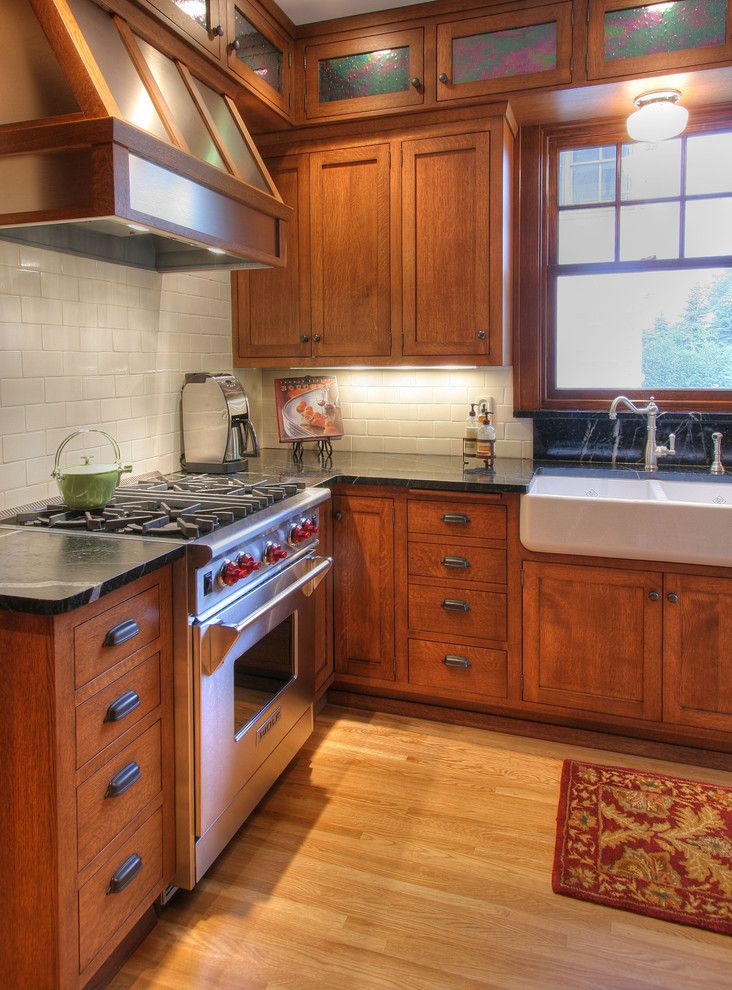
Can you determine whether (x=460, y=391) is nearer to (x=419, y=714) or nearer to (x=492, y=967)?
(x=419, y=714)

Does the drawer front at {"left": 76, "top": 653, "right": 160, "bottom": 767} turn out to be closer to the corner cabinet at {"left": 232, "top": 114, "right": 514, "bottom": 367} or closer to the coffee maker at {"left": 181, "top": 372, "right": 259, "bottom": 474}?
the coffee maker at {"left": 181, "top": 372, "right": 259, "bottom": 474}

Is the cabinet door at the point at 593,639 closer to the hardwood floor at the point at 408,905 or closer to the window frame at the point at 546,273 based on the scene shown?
the hardwood floor at the point at 408,905

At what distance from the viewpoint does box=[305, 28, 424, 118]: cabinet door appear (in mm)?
2992

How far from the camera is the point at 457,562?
2850mm

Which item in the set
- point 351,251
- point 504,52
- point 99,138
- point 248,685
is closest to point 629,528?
point 248,685

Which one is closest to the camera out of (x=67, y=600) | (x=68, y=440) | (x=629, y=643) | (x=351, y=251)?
(x=67, y=600)

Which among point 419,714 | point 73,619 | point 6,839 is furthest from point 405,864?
point 73,619

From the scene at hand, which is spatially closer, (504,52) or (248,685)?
(248,685)

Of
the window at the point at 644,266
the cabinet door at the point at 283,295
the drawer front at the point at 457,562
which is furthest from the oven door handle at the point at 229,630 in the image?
the window at the point at 644,266

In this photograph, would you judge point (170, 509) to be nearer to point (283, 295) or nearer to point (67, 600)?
point (67, 600)

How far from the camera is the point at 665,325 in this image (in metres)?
3.23

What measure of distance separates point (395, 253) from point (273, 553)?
59.5 inches

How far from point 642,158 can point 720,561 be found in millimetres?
1749

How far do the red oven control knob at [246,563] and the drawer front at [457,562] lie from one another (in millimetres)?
961
